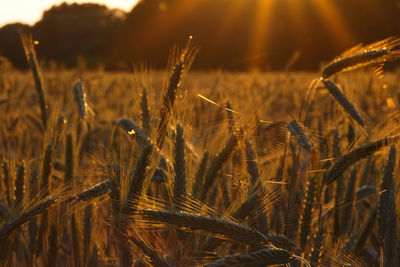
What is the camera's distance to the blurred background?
28639 mm

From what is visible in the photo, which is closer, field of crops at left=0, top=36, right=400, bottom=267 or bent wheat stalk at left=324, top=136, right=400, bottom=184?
field of crops at left=0, top=36, right=400, bottom=267

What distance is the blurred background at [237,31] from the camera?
28639mm

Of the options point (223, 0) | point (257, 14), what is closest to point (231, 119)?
point (257, 14)

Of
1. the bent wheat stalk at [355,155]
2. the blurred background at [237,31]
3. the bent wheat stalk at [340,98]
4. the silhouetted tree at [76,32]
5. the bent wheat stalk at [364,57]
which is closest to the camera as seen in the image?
the bent wheat stalk at [355,155]

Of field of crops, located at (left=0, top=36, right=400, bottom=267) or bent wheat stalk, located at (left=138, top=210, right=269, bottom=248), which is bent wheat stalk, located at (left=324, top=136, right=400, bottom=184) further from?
bent wheat stalk, located at (left=138, top=210, right=269, bottom=248)

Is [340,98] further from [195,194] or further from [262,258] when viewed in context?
[262,258]

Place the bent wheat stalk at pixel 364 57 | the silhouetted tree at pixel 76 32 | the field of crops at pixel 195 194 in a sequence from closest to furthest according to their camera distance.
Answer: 1. the field of crops at pixel 195 194
2. the bent wheat stalk at pixel 364 57
3. the silhouetted tree at pixel 76 32

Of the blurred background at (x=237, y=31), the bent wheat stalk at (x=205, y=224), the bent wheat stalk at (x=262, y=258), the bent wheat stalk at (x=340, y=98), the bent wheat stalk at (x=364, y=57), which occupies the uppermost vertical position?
the blurred background at (x=237, y=31)

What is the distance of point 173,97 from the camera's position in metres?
1.24

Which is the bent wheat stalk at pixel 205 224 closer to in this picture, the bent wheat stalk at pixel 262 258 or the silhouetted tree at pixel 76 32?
the bent wheat stalk at pixel 262 258

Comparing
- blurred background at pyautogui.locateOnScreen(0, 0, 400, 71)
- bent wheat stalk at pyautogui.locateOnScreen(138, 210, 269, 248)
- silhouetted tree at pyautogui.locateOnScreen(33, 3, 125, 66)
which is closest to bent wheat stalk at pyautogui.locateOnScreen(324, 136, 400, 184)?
bent wheat stalk at pyautogui.locateOnScreen(138, 210, 269, 248)

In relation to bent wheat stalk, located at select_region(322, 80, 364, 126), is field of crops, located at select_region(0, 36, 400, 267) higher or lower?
lower

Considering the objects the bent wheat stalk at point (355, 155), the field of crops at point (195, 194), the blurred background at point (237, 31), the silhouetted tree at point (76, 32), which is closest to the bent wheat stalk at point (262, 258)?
the field of crops at point (195, 194)

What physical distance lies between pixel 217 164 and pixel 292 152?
835 mm
